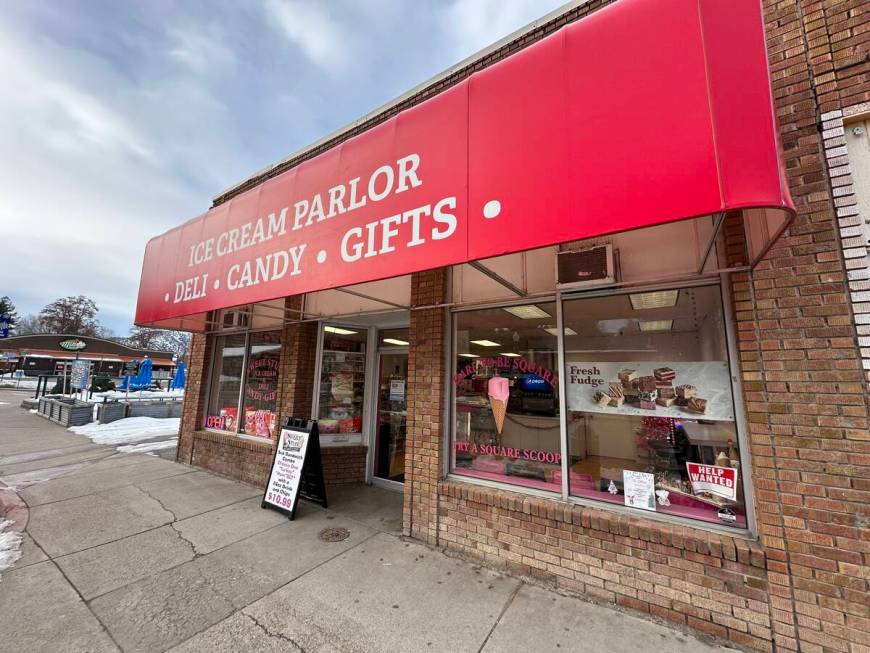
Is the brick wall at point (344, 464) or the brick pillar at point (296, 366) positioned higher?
the brick pillar at point (296, 366)

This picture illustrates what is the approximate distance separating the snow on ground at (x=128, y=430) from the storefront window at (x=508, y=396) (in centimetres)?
1143

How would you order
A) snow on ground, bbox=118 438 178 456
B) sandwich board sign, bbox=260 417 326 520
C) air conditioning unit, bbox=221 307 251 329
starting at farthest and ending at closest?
snow on ground, bbox=118 438 178 456 < air conditioning unit, bbox=221 307 251 329 < sandwich board sign, bbox=260 417 326 520

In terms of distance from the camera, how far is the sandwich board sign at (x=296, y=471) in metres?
5.01

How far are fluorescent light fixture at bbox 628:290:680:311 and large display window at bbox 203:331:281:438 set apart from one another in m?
5.72

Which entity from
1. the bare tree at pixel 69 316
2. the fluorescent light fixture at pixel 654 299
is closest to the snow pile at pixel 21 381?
the bare tree at pixel 69 316

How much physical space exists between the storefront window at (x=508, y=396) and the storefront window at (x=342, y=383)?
2.67 m

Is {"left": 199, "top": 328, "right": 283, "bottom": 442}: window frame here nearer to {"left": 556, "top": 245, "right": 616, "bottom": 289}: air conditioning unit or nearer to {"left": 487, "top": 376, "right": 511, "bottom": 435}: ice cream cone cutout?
{"left": 487, "top": 376, "right": 511, "bottom": 435}: ice cream cone cutout

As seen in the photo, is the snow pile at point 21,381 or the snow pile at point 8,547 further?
the snow pile at point 21,381

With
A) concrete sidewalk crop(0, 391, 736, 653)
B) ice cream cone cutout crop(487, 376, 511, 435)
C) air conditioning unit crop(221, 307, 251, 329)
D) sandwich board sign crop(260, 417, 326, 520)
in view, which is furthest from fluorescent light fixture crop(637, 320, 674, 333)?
air conditioning unit crop(221, 307, 251, 329)

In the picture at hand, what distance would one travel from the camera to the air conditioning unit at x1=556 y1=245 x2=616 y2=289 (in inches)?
134

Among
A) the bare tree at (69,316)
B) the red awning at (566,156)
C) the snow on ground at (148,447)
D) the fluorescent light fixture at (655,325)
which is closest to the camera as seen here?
the red awning at (566,156)

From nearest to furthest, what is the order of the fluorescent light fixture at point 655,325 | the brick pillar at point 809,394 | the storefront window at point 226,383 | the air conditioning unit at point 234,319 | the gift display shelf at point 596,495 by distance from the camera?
the brick pillar at point 809,394
the gift display shelf at point 596,495
the fluorescent light fixture at point 655,325
the air conditioning unit at point 234,319
the storefront window at point 226,383

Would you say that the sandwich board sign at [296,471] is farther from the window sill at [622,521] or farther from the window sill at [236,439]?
the window sill at [622,521]

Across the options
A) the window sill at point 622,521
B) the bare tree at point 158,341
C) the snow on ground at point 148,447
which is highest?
the bare tree at point 158,341
